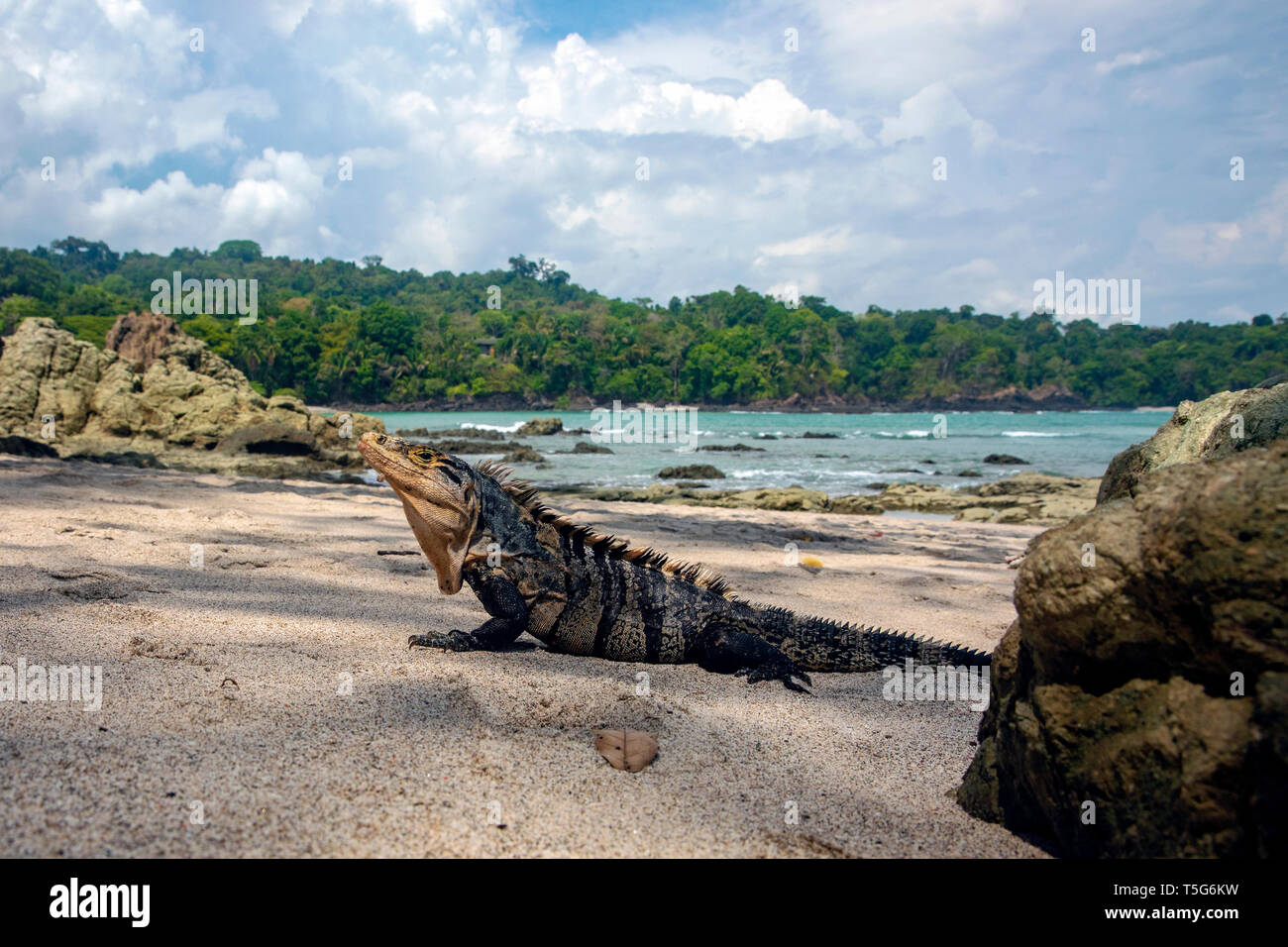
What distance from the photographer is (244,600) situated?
14.5 feet

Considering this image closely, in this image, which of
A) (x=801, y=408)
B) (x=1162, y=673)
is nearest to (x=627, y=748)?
(x=1162, y=673)

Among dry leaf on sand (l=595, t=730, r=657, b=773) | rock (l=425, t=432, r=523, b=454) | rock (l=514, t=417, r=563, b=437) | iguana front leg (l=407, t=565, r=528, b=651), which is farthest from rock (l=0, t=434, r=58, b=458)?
rock (l=514, t=417, r=563, b=437)

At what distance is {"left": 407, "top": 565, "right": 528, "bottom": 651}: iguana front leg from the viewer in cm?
393

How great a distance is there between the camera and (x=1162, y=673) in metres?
1.90

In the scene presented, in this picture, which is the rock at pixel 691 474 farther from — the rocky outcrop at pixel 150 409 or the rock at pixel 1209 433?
the rock at pixel 1209 433

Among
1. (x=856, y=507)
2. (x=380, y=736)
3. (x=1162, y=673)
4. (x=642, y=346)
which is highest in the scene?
(x=642, y=346)

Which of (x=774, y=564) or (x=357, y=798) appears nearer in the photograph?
(x=357, y=798)

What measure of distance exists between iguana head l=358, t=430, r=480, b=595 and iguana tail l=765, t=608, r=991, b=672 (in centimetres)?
183

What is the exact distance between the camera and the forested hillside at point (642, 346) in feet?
269

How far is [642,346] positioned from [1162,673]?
339ft

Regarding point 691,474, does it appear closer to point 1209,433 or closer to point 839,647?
point 839,647
